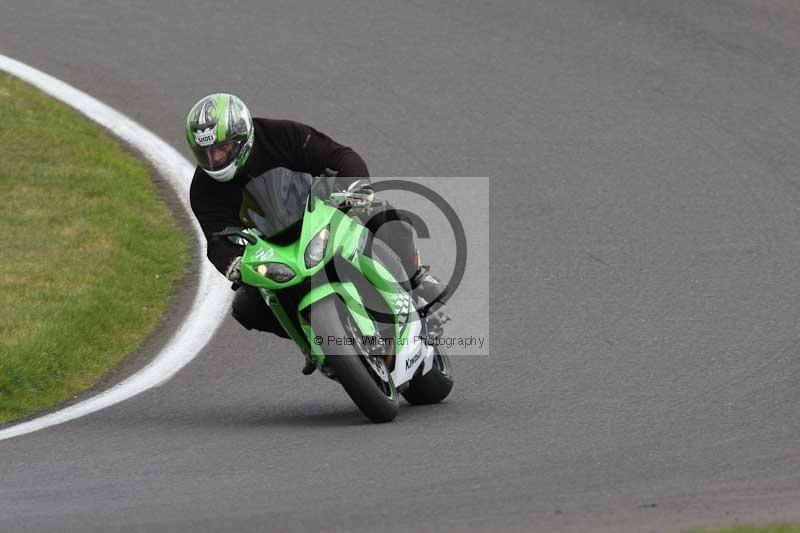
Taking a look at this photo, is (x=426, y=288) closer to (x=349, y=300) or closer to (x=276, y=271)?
(x=349, y=300)

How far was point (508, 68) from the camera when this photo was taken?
1408 cm

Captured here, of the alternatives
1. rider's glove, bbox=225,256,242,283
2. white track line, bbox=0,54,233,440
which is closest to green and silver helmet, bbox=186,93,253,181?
rider's glove, bbox=225,256,242,283

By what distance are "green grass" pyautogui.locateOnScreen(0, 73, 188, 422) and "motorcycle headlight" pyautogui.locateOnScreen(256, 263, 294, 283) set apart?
6.48 ft

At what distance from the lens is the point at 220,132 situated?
7254 mm

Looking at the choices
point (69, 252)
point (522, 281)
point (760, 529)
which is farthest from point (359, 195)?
point (69, 252)

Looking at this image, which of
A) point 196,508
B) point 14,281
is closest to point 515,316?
point 14,281

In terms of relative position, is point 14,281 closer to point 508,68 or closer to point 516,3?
point 508,68

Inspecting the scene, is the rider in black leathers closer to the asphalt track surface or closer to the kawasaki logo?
the kawasaki logo

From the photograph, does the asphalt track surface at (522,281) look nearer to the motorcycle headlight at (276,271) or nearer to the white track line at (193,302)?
the white track line at (193,302)

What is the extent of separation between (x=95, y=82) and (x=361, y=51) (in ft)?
8.68

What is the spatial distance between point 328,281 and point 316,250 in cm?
17

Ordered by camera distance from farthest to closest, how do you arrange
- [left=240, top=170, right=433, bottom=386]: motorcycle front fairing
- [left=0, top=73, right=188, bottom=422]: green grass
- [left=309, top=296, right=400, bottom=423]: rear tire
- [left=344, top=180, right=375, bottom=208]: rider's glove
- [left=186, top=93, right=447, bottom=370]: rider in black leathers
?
1. [left=0, top=73, right=188, bottom=422]: green grass
2. [left=186, top=93, right=447, bottom=370]: rider in black leathers
3. [left=344, top=180, right=375, bottom=208]: rider's glove
4. [left=240, top=170, right=433, bottom=386]: motorcycle front fairing
5. [left=309, top=296, right=400, bottom=423]: rear tire

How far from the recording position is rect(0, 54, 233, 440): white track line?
8.29 metres

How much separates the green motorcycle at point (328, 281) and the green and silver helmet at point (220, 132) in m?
0.21
